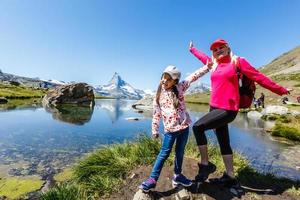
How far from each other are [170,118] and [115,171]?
2.81 meters

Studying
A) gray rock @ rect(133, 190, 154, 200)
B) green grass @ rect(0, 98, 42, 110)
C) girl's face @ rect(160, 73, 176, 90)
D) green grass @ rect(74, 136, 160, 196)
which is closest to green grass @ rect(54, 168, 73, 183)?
green grass @ rect(74, 136, 160, 196)

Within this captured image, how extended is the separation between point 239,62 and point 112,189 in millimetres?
4693

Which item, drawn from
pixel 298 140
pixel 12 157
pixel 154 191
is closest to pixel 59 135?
pixel 12 157

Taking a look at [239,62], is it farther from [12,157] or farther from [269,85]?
[12,157]

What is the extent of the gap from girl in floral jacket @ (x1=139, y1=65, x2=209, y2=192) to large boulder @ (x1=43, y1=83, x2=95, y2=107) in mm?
51990

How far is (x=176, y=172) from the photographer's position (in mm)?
6871

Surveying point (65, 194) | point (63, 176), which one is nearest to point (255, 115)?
point (63, 176)

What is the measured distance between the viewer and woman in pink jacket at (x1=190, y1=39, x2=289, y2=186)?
6.51 meters

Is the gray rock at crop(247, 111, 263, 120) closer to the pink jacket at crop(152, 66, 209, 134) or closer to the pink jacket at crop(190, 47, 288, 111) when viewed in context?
the pink jacket at crop(190, 47, 288, 111)

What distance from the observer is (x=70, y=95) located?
59.0 metres

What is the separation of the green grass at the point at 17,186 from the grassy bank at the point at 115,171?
175cm

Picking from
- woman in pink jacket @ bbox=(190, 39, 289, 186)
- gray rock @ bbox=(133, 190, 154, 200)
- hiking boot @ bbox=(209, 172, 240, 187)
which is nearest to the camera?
gray rock @ bbox=(133, 190, 154, 200)

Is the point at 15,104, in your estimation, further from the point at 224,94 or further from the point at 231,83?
the point at 231,83

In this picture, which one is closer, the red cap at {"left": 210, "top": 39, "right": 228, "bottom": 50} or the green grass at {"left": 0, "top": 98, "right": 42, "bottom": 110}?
the red cap at {"left": 210, "top": 39, "right": 228, "bottom": 50}
